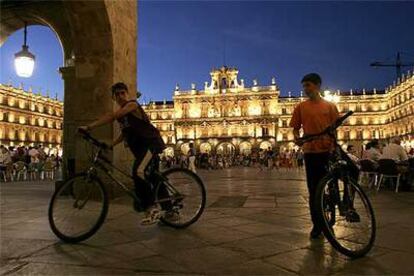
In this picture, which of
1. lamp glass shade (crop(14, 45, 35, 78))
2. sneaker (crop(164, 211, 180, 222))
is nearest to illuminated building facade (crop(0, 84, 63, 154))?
lamp glass shade (crop(14, 45, 35, 78))

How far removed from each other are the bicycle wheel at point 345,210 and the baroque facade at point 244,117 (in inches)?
2843

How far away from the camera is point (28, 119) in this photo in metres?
73.8

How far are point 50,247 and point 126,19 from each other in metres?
4.80

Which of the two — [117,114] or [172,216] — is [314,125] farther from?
[117,114]

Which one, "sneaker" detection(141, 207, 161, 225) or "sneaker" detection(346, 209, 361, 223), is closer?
"sneaker" detection(346, 209, 361, 223)

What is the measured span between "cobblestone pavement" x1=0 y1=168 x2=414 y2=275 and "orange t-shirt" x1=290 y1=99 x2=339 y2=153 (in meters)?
0.81

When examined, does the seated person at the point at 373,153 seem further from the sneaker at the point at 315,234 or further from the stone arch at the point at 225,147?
the stone arch at the point at 225,147

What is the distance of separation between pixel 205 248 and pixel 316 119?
1.62 metres

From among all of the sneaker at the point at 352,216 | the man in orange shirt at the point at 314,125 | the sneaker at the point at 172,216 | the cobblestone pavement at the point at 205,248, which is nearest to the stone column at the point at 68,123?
the cobblestone pavement at the point at 205,248

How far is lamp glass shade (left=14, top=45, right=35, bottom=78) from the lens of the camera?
8.41 m

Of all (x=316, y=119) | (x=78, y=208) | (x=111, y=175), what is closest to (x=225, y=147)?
(x=111, y=175)

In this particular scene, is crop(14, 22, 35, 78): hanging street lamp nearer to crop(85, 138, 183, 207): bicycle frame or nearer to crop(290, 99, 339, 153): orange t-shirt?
crop(85, 138, 183, 207): bicycle frame

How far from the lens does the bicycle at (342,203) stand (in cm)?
322

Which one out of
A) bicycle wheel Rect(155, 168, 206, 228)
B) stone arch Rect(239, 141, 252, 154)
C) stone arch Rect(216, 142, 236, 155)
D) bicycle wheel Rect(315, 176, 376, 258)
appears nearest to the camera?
bicycle wheel Rect(315, 176, 376, 258)
